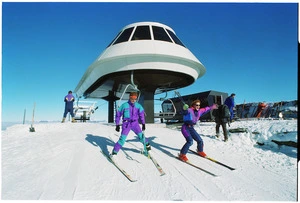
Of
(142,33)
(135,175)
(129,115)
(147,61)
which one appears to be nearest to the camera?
(135,175)

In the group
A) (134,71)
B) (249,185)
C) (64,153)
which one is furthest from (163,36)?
(249,185)

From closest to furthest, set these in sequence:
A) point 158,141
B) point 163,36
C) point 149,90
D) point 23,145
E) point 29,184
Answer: point 29,184 < point 23,145 < point 158,141 < point 163,36 < point 149,90

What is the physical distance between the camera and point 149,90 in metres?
10.3

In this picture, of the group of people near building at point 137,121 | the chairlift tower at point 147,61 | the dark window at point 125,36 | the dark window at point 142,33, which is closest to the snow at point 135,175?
the group of people near building at point 137,121

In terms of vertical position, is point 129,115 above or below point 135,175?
above

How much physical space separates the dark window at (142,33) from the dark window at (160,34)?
35 centimetres

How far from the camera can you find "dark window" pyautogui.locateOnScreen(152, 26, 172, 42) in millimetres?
9200

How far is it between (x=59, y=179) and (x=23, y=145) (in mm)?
2999

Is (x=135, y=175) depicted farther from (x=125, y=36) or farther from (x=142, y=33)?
Answer: (x=125, y=36)

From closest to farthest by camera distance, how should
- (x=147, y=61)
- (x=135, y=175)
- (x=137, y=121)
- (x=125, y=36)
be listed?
1. (x=135, y=175)
2. (x=137, y=121)
3. (x=147, y=61)
4. (x=125, y=36)

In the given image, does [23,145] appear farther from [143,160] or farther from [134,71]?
[134,71]

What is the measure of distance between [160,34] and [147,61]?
6.73ft

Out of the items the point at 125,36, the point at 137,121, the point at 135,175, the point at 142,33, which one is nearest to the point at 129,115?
the point at 137,121

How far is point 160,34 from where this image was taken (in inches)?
373
